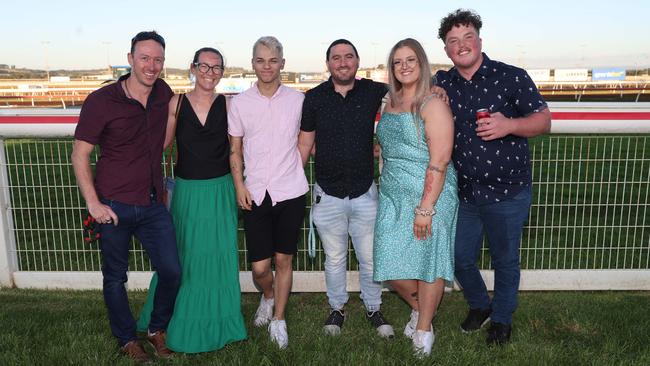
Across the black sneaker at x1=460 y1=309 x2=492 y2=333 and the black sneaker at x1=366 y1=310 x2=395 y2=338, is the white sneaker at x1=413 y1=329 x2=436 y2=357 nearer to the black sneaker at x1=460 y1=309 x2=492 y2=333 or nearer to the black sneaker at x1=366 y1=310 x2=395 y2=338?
the black sneaker at x1=366 y1=310 x2=395 y2=338

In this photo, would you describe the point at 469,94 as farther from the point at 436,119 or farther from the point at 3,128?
the point at 3,128

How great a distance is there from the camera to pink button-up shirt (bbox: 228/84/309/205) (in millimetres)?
3438

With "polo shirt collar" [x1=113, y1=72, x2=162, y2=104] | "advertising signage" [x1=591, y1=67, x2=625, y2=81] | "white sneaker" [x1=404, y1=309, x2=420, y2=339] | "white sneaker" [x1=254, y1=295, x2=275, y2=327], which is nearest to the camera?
"polo shirt collar" [x1=113, y1=72, x2=162, y2=104]

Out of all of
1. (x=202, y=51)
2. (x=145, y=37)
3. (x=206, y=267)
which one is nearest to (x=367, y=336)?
(x=206, y=267)

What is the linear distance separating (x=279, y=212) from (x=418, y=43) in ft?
4.58

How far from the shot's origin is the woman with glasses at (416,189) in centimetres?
320

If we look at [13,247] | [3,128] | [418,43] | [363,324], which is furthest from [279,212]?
[13,247]

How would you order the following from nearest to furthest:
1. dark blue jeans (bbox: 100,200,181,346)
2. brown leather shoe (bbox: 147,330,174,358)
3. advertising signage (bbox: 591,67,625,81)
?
1. dark blue jeans (bbox: 100,200,181,346)
2. brown leather shoe (bbox: 147,330,174,358)
3. advertising signage (bbox: 591,67,625,81)

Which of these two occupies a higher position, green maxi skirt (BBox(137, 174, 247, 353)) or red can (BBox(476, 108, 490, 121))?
red can (BBox(476, 108, 490, 121))

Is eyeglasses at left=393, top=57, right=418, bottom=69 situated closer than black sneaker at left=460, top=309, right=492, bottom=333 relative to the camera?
Yes

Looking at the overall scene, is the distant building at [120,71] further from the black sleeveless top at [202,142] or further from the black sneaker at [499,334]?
the black sneaker at [499,334]

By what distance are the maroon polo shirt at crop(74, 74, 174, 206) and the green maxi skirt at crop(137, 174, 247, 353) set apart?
11.2 inches

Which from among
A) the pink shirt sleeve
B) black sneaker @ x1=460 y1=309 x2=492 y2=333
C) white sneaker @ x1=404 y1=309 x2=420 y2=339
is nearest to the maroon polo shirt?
the pink shirt sleeve

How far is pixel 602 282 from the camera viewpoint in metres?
4.71
